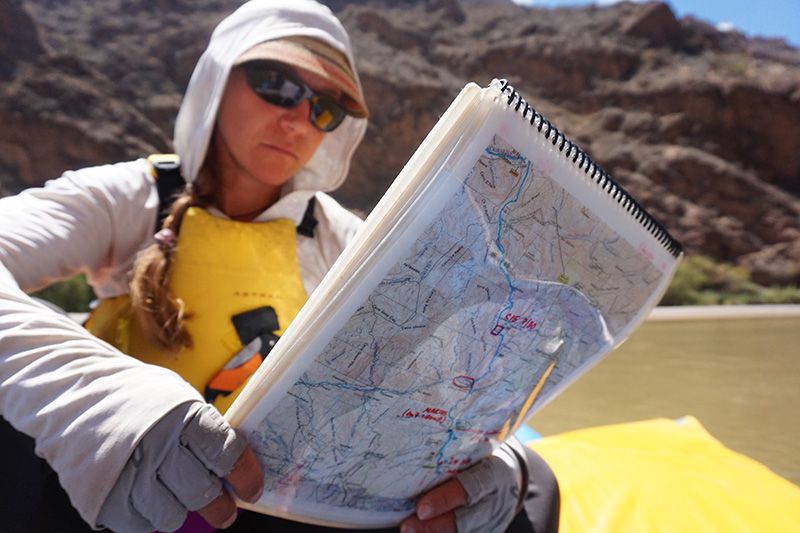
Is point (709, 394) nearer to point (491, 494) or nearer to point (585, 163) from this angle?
point (491, 494)

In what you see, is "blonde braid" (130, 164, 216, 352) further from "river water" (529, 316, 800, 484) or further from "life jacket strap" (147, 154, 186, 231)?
"river water" (529, 316, 800, 484)

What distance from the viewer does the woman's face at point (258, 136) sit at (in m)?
0.69

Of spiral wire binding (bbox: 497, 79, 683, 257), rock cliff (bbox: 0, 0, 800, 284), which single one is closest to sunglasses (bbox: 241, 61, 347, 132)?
spiral wire binding (bbox: 497, 79, 683, 257)

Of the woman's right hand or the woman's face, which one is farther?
the woman's face

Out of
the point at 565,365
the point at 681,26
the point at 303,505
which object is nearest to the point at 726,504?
the point at 565,365

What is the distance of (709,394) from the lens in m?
1.84

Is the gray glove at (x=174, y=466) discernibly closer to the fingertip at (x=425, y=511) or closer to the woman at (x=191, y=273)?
the woman at (x=191, y=273)

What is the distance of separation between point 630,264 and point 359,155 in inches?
517

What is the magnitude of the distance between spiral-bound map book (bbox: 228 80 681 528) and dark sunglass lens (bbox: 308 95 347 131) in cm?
44

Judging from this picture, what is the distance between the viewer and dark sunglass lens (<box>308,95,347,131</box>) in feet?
2.37

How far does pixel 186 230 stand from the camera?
0.66 m

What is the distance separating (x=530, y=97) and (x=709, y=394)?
1399cm

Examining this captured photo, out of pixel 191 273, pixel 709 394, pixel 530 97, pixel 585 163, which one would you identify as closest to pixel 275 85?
pixel 191 273

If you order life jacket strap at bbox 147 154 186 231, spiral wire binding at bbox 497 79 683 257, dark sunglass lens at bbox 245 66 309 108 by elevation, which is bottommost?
life jacket strap at bbox 147 154 186 231
